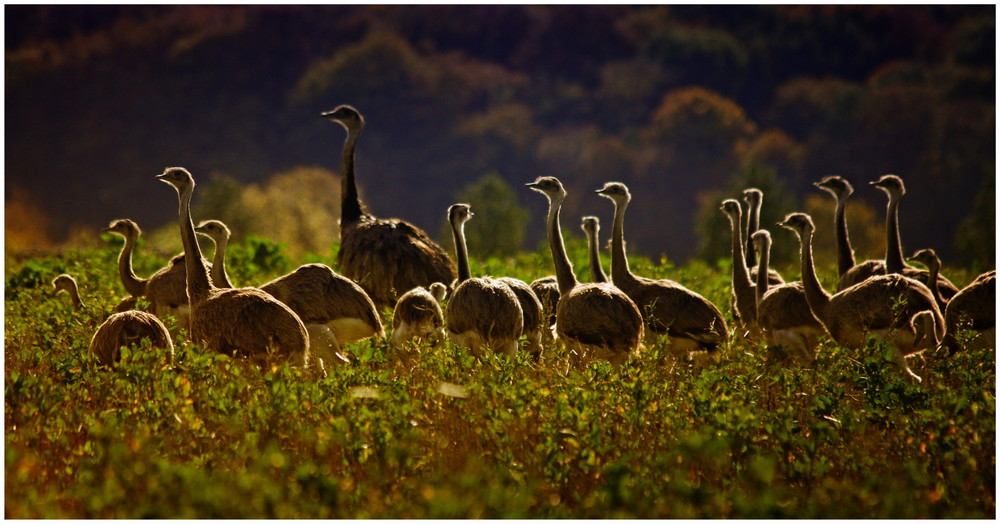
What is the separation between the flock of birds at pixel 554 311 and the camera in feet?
21.3

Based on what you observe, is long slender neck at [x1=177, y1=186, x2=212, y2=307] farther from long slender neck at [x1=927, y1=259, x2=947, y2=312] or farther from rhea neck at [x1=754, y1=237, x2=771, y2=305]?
long slender neck at [x1=927, y1=259, x2=947, y2=312]

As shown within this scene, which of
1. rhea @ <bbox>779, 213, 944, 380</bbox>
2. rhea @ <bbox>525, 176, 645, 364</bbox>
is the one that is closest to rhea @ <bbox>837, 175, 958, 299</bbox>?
rhea @ <bbox>779, 213, 944, 380</bbox>

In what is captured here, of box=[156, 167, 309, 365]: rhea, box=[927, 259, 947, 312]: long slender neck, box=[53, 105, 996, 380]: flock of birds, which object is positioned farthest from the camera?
box=[927, 259, 947, 312]: long slender neck

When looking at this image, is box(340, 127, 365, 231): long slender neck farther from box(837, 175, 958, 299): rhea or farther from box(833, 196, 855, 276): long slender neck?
box(837, 175, 958, 299): rhea

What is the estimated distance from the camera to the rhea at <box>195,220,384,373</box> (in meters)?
7.25

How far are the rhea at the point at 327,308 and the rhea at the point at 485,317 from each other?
669 mm

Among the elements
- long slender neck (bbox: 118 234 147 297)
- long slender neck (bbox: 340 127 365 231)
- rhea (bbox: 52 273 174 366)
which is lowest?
rhea (bbox: 52 273 174 366)

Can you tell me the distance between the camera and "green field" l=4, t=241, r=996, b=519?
399 centimetres

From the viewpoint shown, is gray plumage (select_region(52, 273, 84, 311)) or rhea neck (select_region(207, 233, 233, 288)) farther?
gray plumage (select_region(52, 273, 84, 311))

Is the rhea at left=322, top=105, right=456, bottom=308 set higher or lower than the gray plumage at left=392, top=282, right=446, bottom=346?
higher

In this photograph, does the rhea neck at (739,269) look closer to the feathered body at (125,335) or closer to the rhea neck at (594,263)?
the rhea neck at (594,263)

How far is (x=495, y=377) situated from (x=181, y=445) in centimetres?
179

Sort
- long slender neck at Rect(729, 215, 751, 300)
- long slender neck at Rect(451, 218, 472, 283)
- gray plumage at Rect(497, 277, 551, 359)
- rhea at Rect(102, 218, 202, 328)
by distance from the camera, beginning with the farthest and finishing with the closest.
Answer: long slender neck at Rect(729, 215, 751, 300) → long slender neck at Rect(451, 218, 472, 283) → rhea at Rect(102, 218, 202, 328) → gray plumage at Rect(497, 277, 551, 359)

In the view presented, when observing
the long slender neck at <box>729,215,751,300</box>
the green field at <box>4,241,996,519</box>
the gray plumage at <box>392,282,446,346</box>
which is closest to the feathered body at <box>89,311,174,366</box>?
the green field at <box>4,241,996,519</box>
